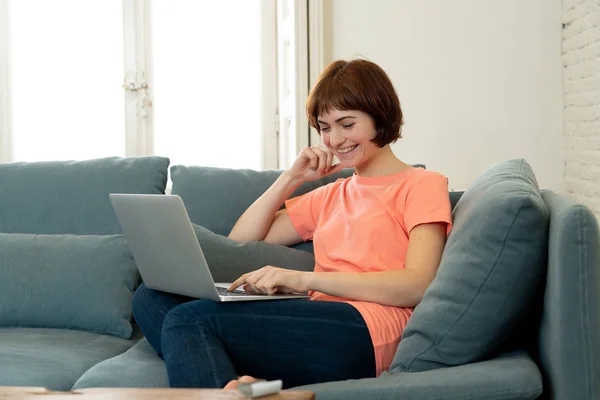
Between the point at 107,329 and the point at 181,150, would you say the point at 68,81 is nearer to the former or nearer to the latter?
the point at 181,150

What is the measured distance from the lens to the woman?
4.92ft

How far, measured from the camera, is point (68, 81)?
13.6ft

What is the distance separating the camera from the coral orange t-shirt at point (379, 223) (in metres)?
1.71

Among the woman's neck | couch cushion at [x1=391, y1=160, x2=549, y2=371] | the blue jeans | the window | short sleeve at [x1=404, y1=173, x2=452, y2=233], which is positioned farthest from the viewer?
the window

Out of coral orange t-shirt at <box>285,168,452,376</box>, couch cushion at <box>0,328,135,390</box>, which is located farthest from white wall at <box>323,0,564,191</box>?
couch cushion at <box>0,328,135,390</box>

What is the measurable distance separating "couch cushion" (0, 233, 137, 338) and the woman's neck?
30.7 inches

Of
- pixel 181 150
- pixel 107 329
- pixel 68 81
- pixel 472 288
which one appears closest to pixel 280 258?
pixel 107 329

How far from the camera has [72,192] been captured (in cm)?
242

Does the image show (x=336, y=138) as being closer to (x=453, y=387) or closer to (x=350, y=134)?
(x=350, y=134)

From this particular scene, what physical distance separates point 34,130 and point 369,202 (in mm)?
2804

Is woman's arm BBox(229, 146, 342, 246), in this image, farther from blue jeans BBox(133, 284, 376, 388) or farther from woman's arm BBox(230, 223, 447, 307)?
blue jeans BBox(133, 284, 376, 388)

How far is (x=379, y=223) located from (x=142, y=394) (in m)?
0.96

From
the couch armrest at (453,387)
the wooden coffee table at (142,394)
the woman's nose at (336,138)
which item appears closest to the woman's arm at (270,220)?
the woman's nose at (336,138)

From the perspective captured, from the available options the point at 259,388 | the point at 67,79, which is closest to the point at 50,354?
the point at 259,388
